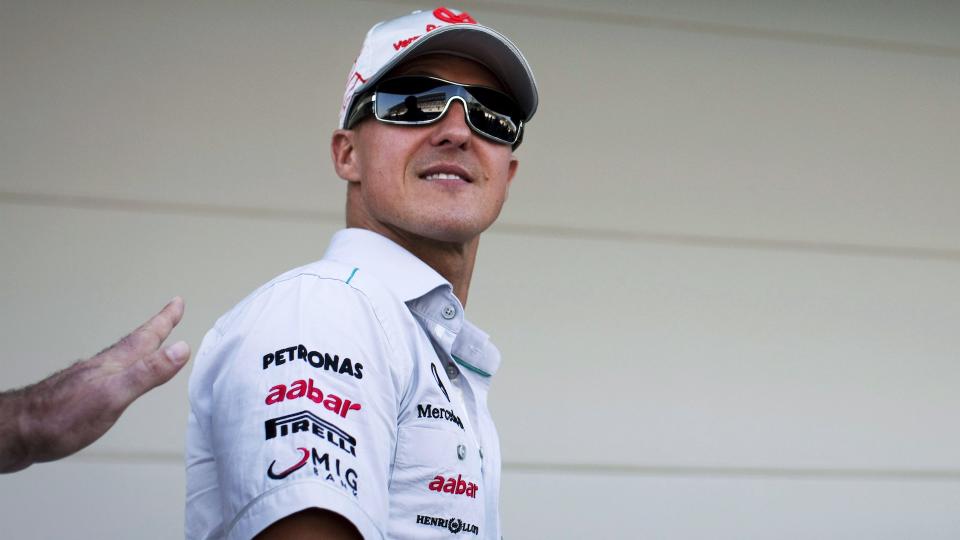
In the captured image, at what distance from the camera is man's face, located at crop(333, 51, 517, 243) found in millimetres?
1725

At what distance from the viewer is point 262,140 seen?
3168 millimetres

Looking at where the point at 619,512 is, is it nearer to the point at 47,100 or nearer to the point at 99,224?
the point at 99,224

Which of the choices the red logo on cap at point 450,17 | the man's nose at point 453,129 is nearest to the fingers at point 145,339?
the man's nose at point 453,129

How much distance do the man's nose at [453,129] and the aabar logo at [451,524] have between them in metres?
0.63

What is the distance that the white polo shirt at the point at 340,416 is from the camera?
3.85ft

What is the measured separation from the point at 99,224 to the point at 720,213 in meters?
1.88

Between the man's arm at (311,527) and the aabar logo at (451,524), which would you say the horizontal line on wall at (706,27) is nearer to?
the aabar logo at (451,524)

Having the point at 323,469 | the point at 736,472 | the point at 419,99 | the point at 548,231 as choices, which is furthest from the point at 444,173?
the point at 736,472

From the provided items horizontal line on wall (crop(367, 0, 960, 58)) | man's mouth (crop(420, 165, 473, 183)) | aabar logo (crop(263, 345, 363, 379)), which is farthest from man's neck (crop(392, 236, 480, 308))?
horizontal line on wall (crop(367, 0, 960, 58))

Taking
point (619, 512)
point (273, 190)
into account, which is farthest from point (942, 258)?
point (273, 190)

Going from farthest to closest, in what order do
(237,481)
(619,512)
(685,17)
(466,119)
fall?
(685,17)
(619,512)
(466,119)
(237,481)

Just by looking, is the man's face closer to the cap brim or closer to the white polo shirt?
the cap brim

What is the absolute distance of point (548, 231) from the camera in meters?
3.33

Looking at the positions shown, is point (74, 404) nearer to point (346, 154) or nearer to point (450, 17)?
point (346, 154)
